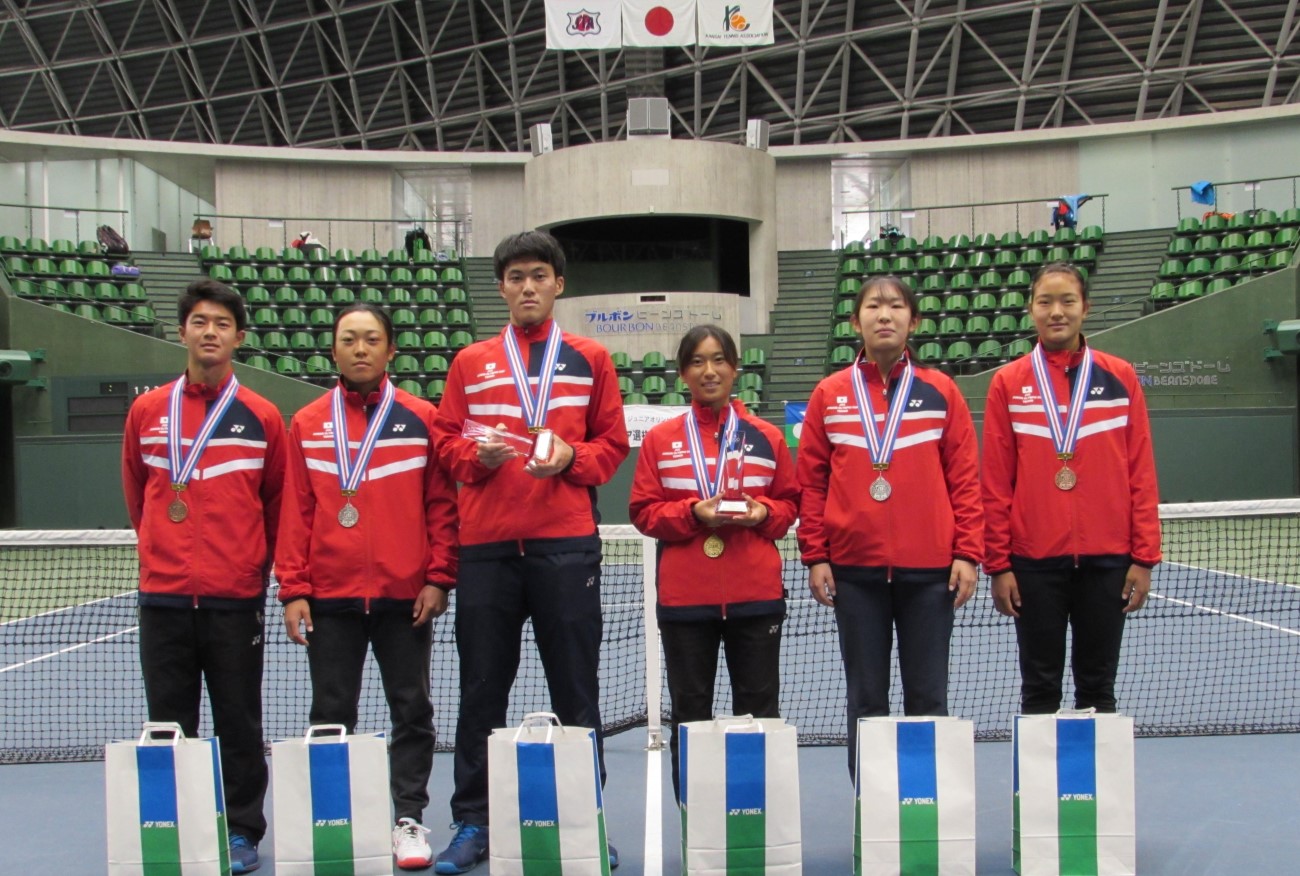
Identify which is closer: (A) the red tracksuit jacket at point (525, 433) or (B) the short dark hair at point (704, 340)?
(A) the red tracksuit jacket at point (525, 433)

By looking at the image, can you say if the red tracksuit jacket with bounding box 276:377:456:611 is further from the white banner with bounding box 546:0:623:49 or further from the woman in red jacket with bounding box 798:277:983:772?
the white banner with bounding box 546:0:623:49

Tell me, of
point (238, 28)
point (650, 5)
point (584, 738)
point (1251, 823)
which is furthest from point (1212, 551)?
point (238, 28)

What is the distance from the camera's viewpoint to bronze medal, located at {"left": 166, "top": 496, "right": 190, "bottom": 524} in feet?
13.0

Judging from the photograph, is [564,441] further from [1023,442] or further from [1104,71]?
[1104,71]

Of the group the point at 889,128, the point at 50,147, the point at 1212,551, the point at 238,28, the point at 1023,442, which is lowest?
the point at 1212,551

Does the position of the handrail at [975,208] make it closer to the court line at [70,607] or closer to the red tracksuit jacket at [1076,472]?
the court line at [70,607]

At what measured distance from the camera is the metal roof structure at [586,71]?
91.9 ft

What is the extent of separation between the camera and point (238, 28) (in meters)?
32.9

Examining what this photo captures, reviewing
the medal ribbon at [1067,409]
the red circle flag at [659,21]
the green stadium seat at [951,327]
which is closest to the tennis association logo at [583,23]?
the red circle flag at [659,21]

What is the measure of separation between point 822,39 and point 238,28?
15.5m

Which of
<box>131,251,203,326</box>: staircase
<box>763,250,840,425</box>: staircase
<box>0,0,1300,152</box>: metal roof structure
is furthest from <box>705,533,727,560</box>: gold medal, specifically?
<box>0,0,1300,152</box>: metal roof structure

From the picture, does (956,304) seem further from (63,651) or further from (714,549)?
(714,549)

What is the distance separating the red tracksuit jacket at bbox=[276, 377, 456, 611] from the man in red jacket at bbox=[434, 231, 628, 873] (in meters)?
0.11

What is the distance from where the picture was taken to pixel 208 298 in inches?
161
